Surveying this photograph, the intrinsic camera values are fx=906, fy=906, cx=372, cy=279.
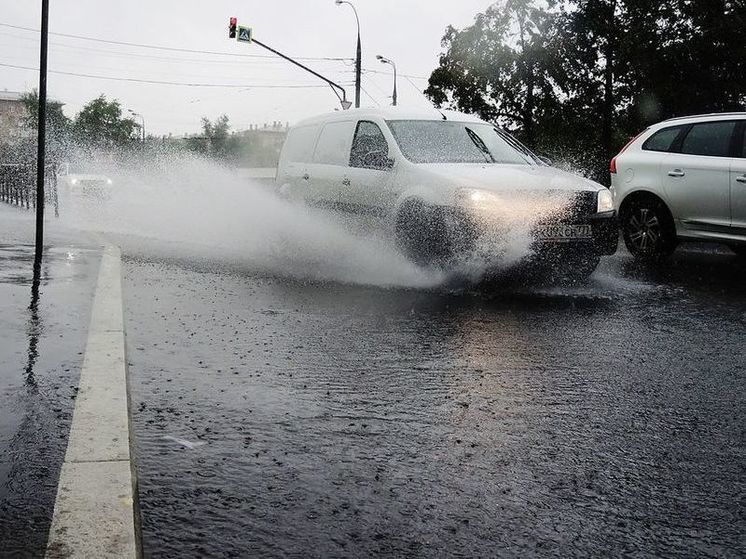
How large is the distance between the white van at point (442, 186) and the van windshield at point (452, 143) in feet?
0.04

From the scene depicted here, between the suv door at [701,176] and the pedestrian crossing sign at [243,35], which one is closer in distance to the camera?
the suv door at [701,176]

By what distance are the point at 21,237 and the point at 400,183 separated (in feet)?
24.3

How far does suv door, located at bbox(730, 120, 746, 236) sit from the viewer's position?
30.7ft

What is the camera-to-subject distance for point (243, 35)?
29219mm

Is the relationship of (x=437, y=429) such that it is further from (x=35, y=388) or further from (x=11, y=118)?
(x=11, y=118)

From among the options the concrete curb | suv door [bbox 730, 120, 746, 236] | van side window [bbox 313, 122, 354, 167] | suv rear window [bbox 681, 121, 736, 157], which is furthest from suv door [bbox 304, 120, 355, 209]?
the concrete curb

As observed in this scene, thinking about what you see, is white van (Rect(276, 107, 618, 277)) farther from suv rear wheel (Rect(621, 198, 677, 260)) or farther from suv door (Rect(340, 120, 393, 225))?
suv rear wheel (Rect(621, 198, 677, 260))

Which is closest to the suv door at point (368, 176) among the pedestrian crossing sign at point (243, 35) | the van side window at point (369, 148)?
the van side window at point (369, 148)

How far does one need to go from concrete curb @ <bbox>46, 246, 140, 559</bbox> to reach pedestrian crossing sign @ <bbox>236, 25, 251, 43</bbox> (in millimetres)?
25520

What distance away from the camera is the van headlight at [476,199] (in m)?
8.01

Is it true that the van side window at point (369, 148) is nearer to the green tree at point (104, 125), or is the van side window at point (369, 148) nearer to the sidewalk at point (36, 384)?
the sidewalk at point (36, 384)

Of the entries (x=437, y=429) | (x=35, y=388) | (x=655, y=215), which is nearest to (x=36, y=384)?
(x=35, y=388)

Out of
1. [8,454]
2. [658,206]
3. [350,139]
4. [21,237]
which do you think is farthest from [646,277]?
[21,237]

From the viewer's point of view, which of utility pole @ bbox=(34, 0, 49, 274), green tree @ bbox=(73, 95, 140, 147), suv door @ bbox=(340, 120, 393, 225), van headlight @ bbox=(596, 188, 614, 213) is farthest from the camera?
green tree @ bbox=(73, 95, 140, 147)
